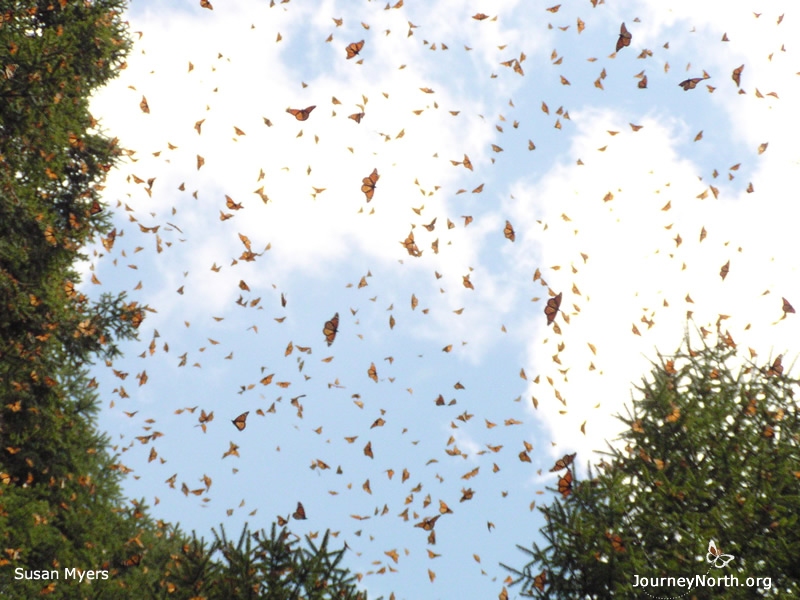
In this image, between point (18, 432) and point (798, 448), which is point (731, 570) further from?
point (18, 432)

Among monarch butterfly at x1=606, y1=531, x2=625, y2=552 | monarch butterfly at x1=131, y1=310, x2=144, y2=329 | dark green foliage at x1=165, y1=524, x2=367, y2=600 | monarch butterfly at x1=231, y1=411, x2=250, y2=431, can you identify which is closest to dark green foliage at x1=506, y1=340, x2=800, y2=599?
monarch butterfly at x1=606, y1=531, x2=625, y2=552

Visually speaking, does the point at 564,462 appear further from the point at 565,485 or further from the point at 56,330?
the point at 56,330

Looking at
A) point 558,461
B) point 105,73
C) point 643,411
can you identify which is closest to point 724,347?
point 643,411

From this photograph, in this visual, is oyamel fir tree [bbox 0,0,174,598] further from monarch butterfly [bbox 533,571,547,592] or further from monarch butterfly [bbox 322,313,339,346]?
monarch butterfly [bbox 533,571,547,592]

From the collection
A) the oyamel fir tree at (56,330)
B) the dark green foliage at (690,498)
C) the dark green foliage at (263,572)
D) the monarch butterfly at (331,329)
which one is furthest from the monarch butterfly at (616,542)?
the oyamel fir tree at (56,330)

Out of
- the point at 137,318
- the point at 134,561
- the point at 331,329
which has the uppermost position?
the point at 137,318

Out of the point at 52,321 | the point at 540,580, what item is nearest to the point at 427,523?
the point at 540,580

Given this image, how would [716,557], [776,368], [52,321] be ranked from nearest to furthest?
[716,557] < [776,368] < [52,321]
